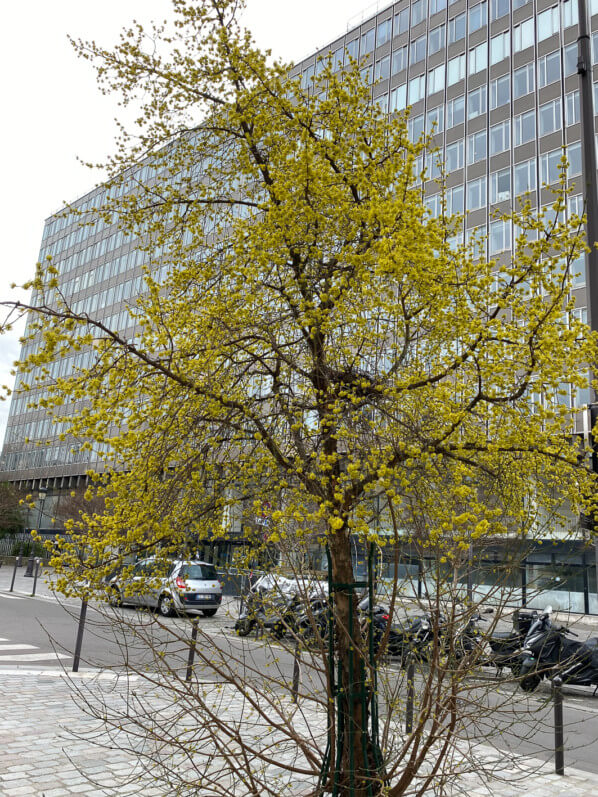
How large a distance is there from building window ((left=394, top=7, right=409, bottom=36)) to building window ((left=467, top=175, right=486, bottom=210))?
12.7 meters

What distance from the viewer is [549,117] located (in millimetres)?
31281

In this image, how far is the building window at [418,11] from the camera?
3850 cm

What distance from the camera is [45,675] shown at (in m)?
10.9

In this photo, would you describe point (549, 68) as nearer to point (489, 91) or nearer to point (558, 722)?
point (489, 91)

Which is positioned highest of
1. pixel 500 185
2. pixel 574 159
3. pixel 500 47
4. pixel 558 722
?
pixel 500 47

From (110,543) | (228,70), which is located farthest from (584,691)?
(228,70)

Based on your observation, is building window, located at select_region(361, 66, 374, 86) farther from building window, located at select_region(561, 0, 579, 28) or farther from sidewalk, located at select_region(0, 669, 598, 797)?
building window, located at select_region(561, 0, 579, 28)

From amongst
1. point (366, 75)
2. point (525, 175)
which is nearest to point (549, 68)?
point (525, 175)

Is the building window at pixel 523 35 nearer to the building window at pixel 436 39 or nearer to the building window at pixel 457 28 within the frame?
the building window at pixel 457 28

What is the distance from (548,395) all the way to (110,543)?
3.40 meters

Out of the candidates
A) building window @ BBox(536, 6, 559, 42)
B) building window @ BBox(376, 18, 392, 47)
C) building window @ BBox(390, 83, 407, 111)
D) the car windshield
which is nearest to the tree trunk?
the car windshield

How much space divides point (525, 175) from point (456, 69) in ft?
29.1

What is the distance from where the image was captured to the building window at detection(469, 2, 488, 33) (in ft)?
116

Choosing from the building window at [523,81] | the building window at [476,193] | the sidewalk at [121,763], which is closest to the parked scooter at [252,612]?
the sidewalk at [121,763]
